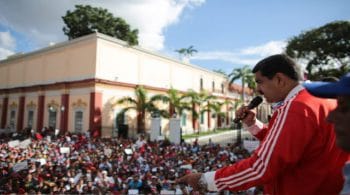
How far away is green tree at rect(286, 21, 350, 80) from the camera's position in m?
24.3

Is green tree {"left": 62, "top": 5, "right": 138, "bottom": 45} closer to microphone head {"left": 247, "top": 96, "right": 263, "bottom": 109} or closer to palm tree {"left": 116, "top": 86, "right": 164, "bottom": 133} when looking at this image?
palm tree {"left": 116, "top": 86, "right": 164, "bottom": 133}

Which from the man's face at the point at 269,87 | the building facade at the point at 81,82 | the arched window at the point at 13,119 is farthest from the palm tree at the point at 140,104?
the man's face at the point at 269,87

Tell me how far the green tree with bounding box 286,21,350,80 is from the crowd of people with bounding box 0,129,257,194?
1348 cm

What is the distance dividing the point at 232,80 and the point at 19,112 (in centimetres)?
2543

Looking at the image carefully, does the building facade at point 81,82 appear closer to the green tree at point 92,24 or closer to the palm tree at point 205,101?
the palm tree at point 205,101

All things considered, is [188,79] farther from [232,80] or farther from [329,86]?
[329,86]

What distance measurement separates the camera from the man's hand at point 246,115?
278cm

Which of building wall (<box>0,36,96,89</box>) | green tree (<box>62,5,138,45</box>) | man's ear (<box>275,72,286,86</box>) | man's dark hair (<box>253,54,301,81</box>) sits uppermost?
green tree (<box>62,5,138,45</box>)

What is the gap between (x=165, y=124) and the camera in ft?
99.2

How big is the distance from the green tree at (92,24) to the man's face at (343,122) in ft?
127

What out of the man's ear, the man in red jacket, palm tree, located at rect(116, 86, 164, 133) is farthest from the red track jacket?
Answer: palm tree, located at rect(116, 86, 164, 133)

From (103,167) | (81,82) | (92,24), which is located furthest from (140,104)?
(92,24)

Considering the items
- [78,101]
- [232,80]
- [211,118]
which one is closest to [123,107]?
[78,101]

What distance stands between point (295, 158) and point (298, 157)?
3cm
